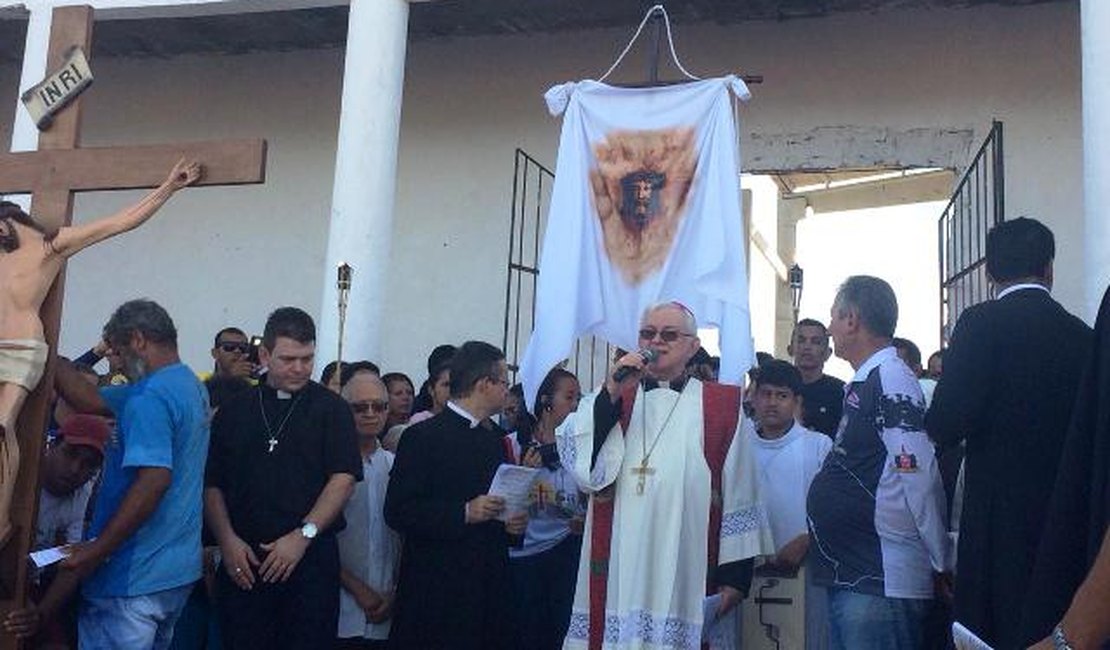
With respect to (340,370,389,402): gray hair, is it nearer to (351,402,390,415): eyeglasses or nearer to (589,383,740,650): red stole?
(351,402,390,415): eyeglasses

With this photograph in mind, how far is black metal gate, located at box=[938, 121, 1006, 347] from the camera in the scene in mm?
7730

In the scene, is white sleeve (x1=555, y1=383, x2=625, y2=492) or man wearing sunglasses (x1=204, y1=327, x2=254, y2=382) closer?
white sleeve (x1=555, y1=383, x2=625, y2=492)

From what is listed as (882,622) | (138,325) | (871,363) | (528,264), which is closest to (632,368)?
(871,363)

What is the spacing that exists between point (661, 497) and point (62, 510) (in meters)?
2.29

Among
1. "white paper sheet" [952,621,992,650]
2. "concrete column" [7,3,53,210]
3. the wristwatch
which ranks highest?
"concrete column" [7,3,53,210]

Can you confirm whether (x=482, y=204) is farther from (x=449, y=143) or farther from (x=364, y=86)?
(x=364, y=86)

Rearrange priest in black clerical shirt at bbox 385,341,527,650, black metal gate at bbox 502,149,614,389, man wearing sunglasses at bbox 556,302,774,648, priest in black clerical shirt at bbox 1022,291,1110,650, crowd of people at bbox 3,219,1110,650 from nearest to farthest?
priest in black clerical shirt at bbox 1022,291,1110,650 → crowd of people at bbox 3,219,1110,650 → man wearing sunglasses at bbox 556,302,774,648 → priest in black clerical shirt at bbox 385,341,527,650 → black metal gate at bbox 502,149,614,389

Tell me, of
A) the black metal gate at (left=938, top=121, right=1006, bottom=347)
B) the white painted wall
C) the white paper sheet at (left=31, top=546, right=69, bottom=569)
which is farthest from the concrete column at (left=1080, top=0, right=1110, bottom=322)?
the white paper sheet at (left=31, top=546, right=69, bottom=569)

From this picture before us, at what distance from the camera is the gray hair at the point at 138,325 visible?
435 centimetres

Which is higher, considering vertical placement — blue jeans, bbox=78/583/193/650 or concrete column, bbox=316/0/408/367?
concrete column, bbox=316/0/408/367

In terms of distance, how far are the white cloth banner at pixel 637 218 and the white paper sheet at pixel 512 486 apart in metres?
0.76

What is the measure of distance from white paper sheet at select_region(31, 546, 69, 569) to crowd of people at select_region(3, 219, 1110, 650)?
0.14 ft

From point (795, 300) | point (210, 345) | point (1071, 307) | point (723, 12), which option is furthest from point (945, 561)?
point (210, 345)


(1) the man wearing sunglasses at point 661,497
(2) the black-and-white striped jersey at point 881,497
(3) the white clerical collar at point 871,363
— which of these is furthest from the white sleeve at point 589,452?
(3) the white clerical collar at point 871,363
